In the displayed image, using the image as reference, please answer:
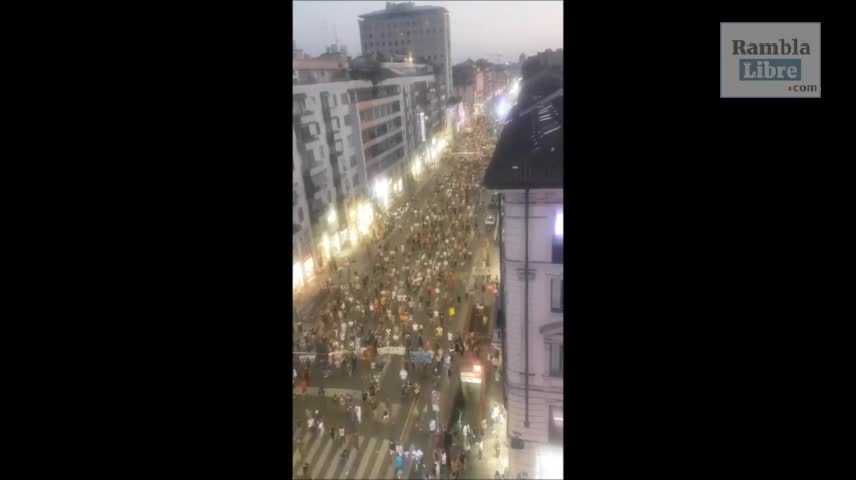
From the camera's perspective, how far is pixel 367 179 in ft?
11.4

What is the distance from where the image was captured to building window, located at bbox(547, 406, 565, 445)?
2.92 m

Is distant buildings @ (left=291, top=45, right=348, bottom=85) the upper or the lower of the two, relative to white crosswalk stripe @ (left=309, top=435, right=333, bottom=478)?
upper

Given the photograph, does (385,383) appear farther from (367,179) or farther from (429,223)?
(367,179)

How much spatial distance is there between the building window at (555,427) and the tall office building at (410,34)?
2.20m

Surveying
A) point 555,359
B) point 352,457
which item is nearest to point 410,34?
point 555,359

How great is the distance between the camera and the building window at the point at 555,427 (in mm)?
2920

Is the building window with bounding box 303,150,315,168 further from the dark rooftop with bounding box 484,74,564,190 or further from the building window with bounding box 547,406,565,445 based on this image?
the building window with bounding box 547,406,565,445

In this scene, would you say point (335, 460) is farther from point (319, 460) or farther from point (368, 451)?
point (368, 451)

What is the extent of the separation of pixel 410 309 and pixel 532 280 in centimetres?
88

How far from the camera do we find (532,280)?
3.29 meters

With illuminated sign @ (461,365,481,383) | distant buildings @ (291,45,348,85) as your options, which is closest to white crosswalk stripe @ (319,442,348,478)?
illuminated sign @ (461,365,481,383)
